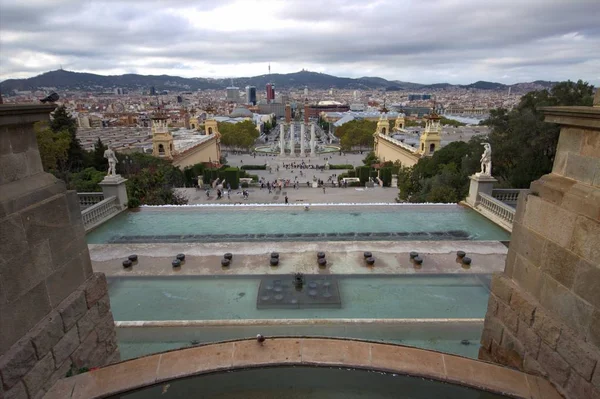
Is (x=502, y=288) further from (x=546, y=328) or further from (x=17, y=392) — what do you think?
(x=17, y=392)

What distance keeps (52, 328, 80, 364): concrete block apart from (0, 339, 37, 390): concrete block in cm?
28

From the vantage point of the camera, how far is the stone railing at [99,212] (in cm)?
1195

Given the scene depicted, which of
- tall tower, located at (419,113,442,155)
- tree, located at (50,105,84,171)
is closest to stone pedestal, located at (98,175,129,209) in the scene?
tree, located at (50,105,84,171)

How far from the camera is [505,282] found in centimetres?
412

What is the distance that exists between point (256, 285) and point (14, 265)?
506 cm

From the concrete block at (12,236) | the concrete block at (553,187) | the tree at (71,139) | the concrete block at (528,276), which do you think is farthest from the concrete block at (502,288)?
the tree at (71,139)

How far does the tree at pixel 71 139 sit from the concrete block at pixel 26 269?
32550 millimetres

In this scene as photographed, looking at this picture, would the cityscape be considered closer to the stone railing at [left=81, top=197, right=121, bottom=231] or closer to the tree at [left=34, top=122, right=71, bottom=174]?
the stone railing at [left=81, top=197, right=121, bottom=231]

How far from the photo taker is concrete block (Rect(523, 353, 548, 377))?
3.58 meters

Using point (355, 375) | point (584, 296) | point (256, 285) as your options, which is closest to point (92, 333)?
point (355, 375)

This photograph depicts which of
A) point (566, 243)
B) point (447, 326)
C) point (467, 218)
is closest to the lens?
point (566, 243)

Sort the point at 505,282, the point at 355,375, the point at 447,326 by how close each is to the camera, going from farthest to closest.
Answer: the point at 447,326 → the point at 505,282 → the point at 355,375

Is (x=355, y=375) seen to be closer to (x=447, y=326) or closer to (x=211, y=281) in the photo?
(x=447, y=326)

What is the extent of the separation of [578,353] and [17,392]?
4.85m
